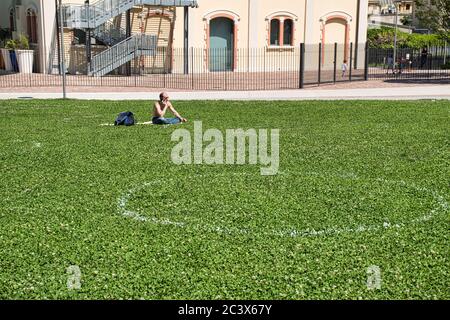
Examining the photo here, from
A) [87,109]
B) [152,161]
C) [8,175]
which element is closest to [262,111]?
[87,109]

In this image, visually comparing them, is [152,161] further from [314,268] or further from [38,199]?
[314,268]

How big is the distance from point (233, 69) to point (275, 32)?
391cm

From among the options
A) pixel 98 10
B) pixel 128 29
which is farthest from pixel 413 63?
pixel 98 10

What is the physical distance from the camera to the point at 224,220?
7305mm

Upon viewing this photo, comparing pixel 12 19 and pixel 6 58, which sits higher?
pixel 12 19

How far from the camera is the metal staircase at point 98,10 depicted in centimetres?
3275

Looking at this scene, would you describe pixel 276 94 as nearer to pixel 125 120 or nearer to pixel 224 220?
pixel 125 120

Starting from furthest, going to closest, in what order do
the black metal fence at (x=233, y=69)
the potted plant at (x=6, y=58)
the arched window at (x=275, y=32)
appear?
the arched window at (x=275, y=32)
the potted plant at (x=6, y=58)
the black metal fence at (x=233, y=69)

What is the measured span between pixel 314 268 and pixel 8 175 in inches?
226

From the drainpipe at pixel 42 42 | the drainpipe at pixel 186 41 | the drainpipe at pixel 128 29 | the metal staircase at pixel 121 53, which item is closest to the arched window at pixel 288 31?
the drainpipe at pixel 186 41

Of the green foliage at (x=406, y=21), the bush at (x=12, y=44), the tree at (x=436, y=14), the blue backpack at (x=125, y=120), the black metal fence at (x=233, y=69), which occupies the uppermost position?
the green foliage at (x=406, y=21)

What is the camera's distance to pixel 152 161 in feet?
35.4

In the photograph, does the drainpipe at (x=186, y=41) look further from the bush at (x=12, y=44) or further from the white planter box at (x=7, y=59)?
the white planter box at (x=7, y=59)

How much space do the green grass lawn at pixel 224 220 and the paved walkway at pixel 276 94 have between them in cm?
1004
